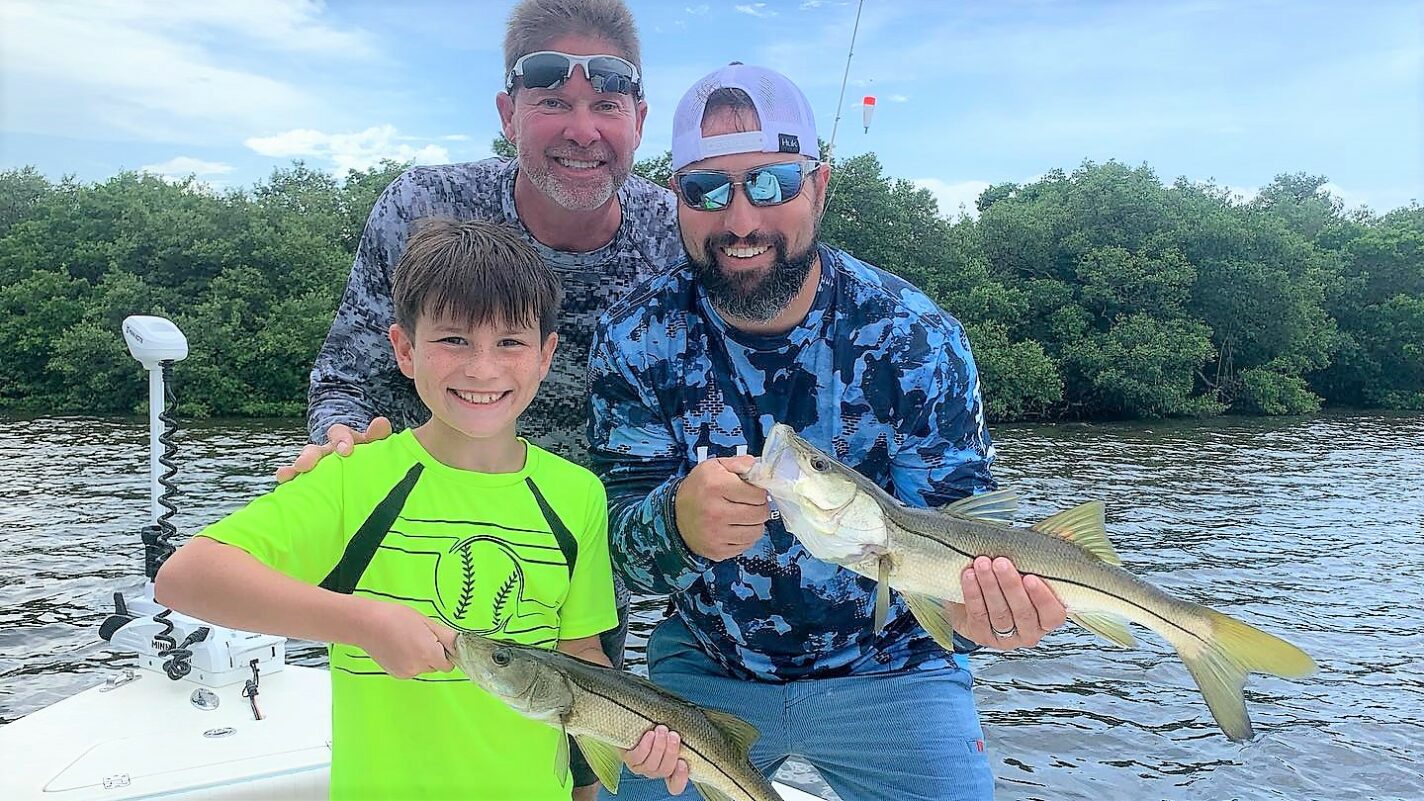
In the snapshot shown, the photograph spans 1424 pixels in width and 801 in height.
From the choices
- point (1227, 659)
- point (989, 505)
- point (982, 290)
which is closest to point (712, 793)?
point (989, 505)

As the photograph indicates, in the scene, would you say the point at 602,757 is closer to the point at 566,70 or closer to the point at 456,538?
the point at 456,538

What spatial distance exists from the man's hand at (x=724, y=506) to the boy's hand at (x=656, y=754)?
497 mm

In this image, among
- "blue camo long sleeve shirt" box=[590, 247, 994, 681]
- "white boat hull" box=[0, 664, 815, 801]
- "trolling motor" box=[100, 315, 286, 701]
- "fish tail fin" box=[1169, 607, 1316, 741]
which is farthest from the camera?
"trolling motor" box=[100, 315, 286, 701]

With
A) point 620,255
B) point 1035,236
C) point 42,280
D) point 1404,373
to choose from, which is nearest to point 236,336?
point 42,280

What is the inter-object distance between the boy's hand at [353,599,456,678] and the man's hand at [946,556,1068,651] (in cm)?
129

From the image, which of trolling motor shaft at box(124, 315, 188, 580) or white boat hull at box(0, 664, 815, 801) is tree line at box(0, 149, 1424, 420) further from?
white boat hull at box(0, 664, 815, 801)

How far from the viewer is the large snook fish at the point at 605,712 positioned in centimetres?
242

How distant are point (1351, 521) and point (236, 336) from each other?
101 ft

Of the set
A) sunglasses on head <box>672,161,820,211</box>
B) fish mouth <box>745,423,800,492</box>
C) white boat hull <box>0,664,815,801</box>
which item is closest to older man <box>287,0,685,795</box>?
sunglasses on head <box>672,161,820,211</box>

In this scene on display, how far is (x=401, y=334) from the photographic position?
299cm

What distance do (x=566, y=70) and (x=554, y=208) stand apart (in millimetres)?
512

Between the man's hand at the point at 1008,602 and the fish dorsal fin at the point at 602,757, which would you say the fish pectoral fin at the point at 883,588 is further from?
the fish dorsal fin at the point at 602,757

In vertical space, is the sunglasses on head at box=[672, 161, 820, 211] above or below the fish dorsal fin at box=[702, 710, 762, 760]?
above

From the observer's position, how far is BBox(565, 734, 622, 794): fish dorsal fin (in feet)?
8.63
